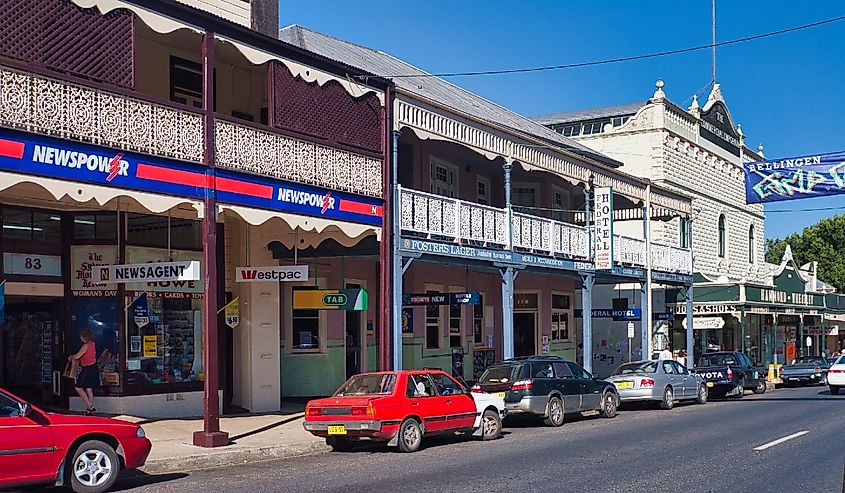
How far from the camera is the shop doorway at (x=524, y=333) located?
32188 mm

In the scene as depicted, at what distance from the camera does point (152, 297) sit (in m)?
18.5

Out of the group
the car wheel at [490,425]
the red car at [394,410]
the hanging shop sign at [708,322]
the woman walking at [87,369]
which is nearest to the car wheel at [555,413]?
the car wheel at [490,425]

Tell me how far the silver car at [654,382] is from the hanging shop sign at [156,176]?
914cm

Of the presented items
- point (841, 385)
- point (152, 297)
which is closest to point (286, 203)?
point (152, 297)

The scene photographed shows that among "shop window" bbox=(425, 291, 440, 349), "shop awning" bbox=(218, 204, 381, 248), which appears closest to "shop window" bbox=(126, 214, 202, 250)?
"shop awning" bbox=(218, 204, 381, 248)

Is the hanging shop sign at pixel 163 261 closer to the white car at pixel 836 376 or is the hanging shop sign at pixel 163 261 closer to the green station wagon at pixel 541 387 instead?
the green station wagon at pixel 541 387

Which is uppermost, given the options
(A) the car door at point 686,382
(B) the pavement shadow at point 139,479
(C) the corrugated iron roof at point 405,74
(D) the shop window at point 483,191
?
(C) the corrugated iron roof at point 405,74

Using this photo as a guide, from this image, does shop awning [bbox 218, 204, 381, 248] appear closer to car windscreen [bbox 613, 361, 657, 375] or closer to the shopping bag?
the shopping bag

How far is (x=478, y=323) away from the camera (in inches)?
1155

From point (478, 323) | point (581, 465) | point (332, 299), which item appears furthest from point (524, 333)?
point (581, 465)

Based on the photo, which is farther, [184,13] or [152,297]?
[152,297]

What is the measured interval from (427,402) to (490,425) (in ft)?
6.85

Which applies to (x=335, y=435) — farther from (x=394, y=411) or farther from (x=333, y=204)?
(x=333, y=204)

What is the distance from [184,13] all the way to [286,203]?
3.84 meters
